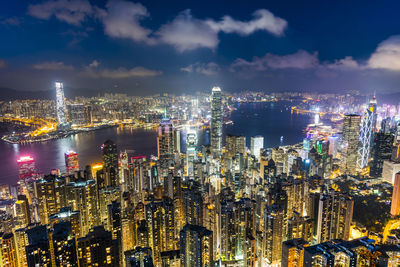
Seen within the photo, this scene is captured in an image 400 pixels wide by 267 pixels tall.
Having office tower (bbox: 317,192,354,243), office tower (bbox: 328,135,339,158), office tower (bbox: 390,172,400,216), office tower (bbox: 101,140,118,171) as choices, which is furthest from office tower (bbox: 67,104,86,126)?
office tower (bbox: 390,172,400,216)

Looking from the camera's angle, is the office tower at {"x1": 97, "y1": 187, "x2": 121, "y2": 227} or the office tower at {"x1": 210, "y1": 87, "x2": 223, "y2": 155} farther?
the office tower at {"x1": 210, "y1": 87, "x2": 223, "y2": 155}

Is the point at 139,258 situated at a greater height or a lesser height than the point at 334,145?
greater

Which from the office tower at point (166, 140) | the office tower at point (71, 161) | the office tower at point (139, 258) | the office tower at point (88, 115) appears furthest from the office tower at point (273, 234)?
the office tower at point (88, 115)

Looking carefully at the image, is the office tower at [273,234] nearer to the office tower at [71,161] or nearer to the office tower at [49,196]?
the office tower at [49,196]

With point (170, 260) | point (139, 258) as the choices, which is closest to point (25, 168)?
point (170, 260)

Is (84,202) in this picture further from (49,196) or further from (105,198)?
(49,196)

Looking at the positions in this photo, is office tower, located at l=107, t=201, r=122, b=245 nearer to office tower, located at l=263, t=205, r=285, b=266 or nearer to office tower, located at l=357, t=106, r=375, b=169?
office tower, located at l=263, t=205, r=285, b=266
